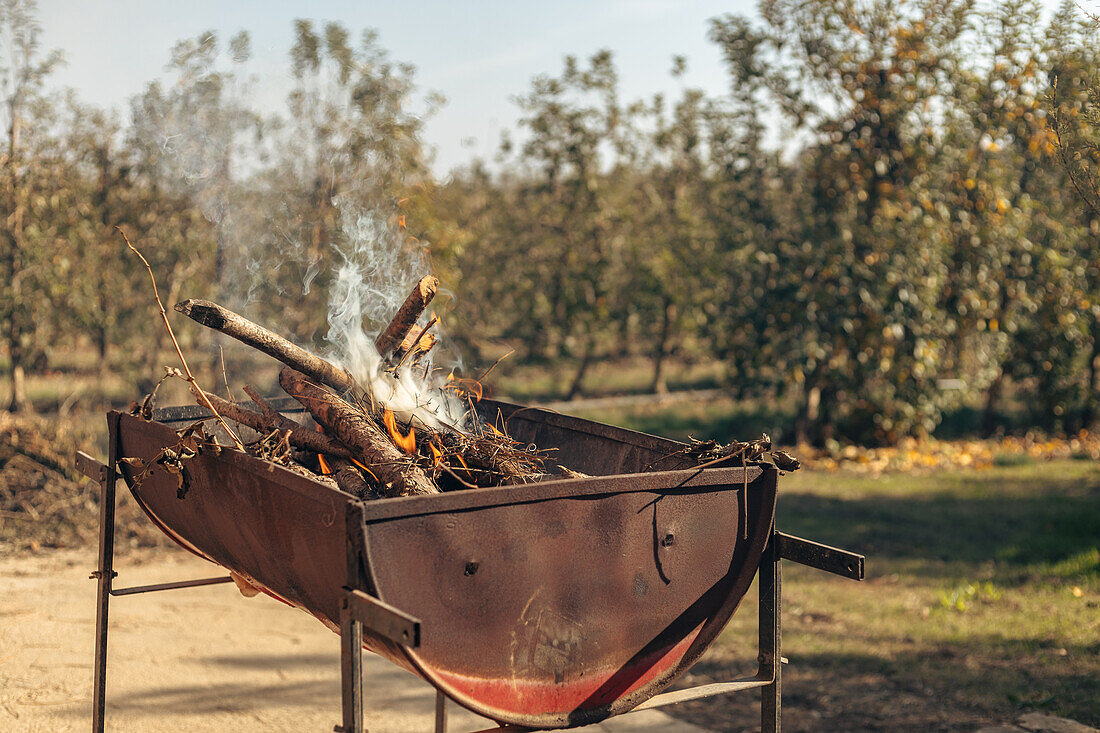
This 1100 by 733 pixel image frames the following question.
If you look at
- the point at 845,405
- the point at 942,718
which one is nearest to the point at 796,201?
the point at 845,405

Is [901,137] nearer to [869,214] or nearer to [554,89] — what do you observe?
[869,214]

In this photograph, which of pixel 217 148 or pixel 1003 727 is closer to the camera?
pixel 1003 727

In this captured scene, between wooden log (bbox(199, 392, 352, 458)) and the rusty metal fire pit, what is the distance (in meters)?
0.23

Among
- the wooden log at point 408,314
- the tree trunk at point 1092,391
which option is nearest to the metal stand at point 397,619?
the wooden log at point 408,314

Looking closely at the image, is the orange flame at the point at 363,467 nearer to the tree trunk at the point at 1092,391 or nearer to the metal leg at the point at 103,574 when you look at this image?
the metal leg at the point at 103,574

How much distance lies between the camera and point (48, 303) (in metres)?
8.94

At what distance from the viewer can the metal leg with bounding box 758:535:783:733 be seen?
89.8 inches

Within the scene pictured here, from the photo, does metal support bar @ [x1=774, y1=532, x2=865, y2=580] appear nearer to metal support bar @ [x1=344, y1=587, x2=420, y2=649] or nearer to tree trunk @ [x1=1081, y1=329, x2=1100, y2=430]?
metal support bar @ [x1=344, y1=587, x2=420, y2=649]

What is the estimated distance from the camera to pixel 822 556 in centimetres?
221

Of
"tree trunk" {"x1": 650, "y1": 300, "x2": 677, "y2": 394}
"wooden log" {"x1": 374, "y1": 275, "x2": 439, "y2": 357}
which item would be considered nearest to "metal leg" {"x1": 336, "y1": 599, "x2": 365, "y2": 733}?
"wooden log" {"x1": 374, "y1": 275, "x2": 439, "y2": 357}

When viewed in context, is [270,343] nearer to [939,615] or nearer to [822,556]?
[822,556]

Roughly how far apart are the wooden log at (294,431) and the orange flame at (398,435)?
15cm

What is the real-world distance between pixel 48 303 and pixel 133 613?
17.7 ft

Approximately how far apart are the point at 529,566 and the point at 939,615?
11.7ft
